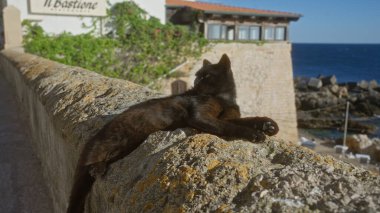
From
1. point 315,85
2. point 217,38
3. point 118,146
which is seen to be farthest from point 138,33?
point 315,85

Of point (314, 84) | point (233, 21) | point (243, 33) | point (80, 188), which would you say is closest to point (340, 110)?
point (314, 84)

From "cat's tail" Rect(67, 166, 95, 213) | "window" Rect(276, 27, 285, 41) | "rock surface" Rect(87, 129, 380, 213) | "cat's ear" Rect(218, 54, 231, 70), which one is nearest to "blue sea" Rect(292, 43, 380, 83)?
"window" Rect(276, 27, 285, 41)

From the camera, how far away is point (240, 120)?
Answer: 7.16ft

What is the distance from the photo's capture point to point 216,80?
268 centimetres

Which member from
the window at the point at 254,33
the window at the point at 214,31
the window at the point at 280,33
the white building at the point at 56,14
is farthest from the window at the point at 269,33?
the white building at the point at 56,14

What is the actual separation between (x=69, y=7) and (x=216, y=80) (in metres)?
17.4

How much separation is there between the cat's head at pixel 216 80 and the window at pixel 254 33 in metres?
19.6

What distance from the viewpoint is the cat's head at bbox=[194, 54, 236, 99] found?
8.48 ft

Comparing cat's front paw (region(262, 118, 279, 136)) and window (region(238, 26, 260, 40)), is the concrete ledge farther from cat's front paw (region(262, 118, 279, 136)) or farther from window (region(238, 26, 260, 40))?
window (region(238, 26, 260, 40))

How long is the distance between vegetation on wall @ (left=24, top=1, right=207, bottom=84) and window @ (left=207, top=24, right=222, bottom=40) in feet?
6.58

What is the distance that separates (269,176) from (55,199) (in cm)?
257

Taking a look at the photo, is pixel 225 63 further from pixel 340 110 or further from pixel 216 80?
pixel 340 110

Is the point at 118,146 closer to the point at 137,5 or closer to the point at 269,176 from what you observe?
the point at 269,176

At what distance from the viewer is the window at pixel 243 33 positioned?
2144 centimetres
